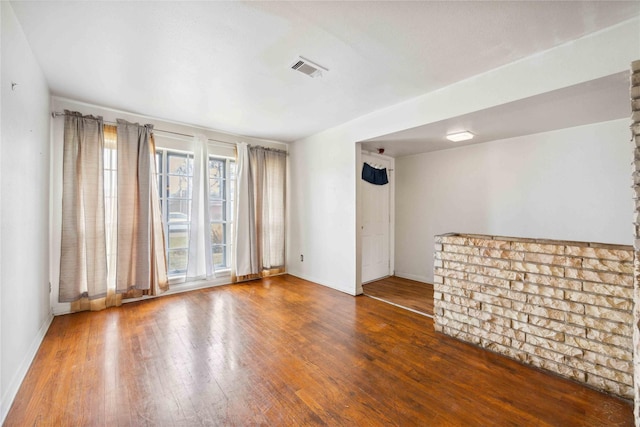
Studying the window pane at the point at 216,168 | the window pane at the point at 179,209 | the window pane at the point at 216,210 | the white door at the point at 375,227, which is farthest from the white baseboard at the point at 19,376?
the white door at the point at 375,227

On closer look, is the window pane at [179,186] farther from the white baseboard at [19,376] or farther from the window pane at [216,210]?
the white baseboard at [19,376]

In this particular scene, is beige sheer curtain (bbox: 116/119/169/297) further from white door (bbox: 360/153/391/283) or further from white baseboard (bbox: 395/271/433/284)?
white baseboard (bbox: 395/271/433/284)

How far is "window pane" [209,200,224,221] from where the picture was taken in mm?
4312

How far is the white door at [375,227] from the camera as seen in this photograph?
14.8 ft

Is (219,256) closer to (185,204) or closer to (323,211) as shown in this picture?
(185,204)

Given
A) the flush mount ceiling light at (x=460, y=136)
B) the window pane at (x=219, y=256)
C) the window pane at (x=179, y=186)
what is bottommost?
the window pane at (x=219, y=256)

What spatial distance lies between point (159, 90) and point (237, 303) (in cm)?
274

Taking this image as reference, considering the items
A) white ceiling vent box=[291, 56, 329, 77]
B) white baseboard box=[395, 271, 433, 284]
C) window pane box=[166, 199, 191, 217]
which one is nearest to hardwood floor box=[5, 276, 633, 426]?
window pane box=[166, 199, 191, 217]

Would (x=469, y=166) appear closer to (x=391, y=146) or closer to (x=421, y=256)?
(x=391, y=146)

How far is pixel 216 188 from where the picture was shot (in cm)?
440

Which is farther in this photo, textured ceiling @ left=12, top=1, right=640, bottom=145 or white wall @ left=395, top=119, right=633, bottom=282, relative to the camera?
white wall @ left=395, top=119, right=633, bottom=282

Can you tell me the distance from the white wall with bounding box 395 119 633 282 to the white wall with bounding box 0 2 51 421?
15.9ft

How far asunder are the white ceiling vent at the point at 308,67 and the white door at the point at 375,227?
6.95 feet

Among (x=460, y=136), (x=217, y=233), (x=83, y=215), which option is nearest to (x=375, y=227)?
(x=460, y=136)
